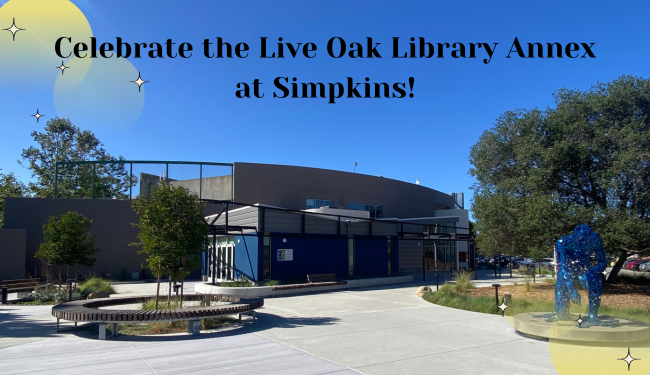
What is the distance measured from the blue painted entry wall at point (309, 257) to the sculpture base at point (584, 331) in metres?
13.4

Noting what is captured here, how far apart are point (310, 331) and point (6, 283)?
15277mm

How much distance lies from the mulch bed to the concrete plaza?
5757 mm

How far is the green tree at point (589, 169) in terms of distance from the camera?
1702 centimetres

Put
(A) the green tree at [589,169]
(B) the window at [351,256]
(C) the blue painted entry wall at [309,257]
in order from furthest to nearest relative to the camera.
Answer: (B) the window at [351,256] < (C) the blue painted entry wall at [309,257] < (A) the green tree at [589,169]

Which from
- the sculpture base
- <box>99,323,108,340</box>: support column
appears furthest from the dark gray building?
the sculpture base

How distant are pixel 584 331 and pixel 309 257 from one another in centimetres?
1530

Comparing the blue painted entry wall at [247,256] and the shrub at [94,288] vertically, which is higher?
the blue painted entry wall at [247,256]

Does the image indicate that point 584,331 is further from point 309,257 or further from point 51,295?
point 51,295

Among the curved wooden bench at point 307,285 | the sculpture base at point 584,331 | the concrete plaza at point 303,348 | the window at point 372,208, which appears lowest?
the curved wooden bench at point 307,285

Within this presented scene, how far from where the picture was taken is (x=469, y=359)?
7738 millimetres

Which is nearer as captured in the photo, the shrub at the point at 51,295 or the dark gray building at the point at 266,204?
the shrub at the point at 51,295

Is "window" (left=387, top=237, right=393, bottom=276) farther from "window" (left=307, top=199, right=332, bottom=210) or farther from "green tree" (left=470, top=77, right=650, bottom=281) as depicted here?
"window" (left=307, top=199, right=332, bottom=210)

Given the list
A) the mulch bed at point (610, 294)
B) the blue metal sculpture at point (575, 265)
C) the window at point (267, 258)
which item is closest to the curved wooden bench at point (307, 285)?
the window at point (267, 258)

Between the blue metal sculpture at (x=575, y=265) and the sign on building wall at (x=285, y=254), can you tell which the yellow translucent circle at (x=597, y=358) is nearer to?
the blue metal sculpture at (x=575, y=265)
